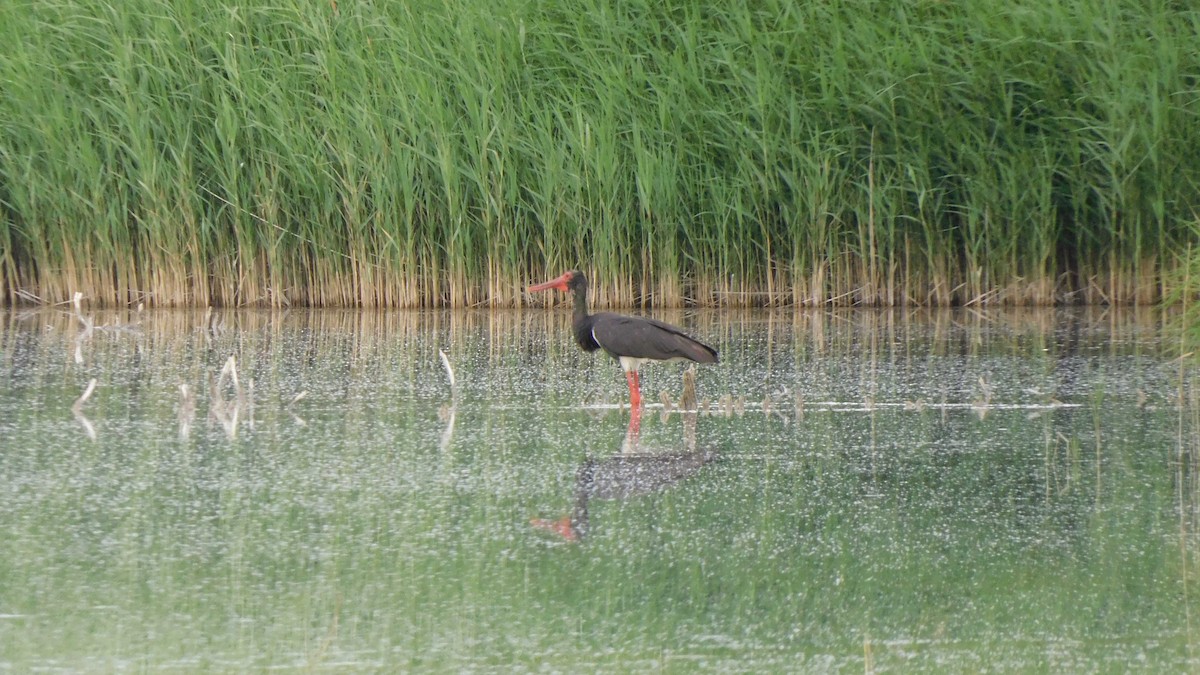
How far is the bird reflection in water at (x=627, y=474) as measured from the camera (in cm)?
411

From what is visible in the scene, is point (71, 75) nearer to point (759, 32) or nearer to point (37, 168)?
point (37, 168)

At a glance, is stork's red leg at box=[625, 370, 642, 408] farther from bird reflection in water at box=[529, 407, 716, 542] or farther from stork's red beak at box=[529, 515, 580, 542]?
stork's red beak at box=[529, 515, 580, 542]

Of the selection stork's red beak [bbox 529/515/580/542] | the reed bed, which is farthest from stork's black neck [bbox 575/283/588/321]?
stork's red beak [bbox 529/515/580/542]

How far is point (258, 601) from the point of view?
3387 millimetres

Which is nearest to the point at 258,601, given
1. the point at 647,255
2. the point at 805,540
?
the point at 805,540

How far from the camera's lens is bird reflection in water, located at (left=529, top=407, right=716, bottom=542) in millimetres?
4105

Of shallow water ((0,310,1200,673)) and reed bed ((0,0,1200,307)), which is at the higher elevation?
reed bed ((0,0,1200,307))

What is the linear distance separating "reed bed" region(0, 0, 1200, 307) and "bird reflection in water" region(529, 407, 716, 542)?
3.86m

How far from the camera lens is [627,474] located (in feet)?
15.4

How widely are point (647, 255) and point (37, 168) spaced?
11.4ft

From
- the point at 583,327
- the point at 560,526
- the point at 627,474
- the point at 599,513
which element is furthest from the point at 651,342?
the point at 560,526

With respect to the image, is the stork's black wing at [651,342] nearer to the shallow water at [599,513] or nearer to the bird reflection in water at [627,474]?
the shallow water at [599,513]

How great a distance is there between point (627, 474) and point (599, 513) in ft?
1.63

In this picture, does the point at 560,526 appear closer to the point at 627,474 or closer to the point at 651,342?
the point at 627,474
